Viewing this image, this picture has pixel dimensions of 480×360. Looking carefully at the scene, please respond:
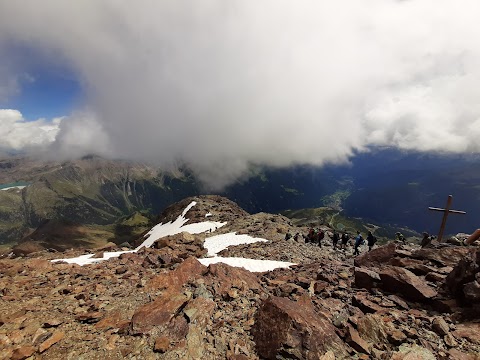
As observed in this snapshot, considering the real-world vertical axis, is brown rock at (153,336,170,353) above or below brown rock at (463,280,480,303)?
below

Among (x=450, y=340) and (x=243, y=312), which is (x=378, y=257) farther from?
(x=243, y=312)

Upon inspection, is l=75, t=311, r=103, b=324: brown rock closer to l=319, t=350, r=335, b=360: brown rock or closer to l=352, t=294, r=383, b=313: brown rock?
l=319, t=350, r=335, b=360: brown rock

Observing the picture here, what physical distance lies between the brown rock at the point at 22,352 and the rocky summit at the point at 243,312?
0.04 metres

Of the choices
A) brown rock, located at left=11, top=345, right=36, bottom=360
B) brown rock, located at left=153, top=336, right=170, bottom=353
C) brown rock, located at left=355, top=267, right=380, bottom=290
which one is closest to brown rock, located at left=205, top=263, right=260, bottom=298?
brown rock, located at left=153, top=336, right=170, bottom=353

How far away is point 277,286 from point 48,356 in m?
13.1

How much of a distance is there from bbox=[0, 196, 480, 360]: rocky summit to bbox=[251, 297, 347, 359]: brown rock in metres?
0.05

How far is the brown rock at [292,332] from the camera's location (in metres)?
12.1

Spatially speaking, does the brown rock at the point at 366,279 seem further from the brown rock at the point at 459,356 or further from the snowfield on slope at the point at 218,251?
the snowfield on slope at the point at 218,251

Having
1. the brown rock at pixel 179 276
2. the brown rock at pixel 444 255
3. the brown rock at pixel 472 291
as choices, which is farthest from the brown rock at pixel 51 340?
the brown rock at pixel 444 255

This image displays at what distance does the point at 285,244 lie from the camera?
36.0 m

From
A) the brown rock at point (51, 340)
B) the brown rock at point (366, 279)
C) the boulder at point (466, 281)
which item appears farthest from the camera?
the brown rock at point (366, 279)

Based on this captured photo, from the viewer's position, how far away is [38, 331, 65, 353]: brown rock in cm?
1182

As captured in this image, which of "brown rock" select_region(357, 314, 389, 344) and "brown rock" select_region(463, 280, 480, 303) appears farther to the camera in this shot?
"brown rock" select_region(463, 280, 480, 303)

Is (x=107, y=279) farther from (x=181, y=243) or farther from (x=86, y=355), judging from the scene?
(x=181, y=243)
